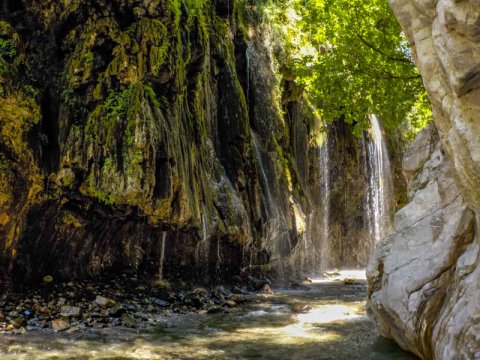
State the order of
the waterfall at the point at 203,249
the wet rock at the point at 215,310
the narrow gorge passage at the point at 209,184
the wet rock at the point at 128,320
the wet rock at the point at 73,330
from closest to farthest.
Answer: the narrow gorge passage at the point at 209,184
the wet rock at the point at 73,330
the wet rock at the point at 128,320
the wet rock at the point at 215,310
the waterfall at the point at 203,249

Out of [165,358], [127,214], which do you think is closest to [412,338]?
[165,358]

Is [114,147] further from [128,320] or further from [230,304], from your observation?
[230,304]

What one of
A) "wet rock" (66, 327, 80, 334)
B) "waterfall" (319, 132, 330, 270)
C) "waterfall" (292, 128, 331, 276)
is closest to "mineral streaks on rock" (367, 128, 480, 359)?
"wet rock" (66, 327, 80, 334)

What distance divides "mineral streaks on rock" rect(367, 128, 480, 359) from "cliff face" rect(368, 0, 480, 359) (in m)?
0.01

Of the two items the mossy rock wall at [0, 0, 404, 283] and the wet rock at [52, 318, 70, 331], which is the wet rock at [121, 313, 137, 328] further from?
the mossy rock wall at [0, 0, 404, 283]

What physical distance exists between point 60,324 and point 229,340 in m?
3.50

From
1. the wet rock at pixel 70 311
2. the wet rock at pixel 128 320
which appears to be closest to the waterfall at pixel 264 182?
the wet rock at pixel 128 320

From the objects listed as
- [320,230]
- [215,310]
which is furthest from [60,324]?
[320,230]

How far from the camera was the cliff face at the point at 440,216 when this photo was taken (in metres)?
4.53

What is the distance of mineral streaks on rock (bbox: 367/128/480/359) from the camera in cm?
550

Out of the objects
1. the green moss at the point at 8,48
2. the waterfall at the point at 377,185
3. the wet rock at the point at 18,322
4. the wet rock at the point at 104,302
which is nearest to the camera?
the wet rock at the point at 18,322

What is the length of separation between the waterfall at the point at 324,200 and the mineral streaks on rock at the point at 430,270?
62.9 ft

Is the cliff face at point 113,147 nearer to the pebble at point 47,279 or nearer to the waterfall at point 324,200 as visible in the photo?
the pebble at point 47,279

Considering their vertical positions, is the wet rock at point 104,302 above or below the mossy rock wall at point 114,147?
below
